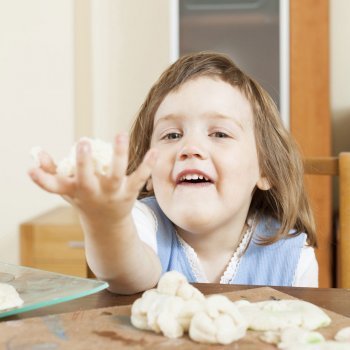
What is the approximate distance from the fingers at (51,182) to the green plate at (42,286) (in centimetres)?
15

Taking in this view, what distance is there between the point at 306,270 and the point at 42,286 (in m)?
0.56

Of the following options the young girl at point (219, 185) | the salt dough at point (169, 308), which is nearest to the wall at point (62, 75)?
the young girl at point (219, 185)

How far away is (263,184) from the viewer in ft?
4.18

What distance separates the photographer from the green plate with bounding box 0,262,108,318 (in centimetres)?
78

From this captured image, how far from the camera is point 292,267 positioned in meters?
1.24

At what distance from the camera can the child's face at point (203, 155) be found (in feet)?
3.57

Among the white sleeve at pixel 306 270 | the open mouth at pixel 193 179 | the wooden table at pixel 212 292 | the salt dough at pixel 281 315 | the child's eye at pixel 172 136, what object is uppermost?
the child's eye at pixel 172 136

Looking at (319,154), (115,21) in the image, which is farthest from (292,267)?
(115,21)

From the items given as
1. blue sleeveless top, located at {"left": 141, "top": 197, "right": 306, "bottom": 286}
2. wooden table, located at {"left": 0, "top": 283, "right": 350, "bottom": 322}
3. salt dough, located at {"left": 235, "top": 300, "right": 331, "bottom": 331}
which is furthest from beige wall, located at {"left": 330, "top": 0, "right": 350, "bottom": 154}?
salt dough, located at {"left": 235, "top": 300, "right": 331, "bottom": 331}

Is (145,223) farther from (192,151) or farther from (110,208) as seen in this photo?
(110,208)

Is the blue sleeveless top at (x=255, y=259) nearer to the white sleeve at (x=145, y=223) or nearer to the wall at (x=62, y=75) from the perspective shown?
the white sleeve at (x=145, y=223)

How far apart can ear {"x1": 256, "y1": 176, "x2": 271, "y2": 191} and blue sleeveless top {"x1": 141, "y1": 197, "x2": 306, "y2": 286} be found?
0.09 m

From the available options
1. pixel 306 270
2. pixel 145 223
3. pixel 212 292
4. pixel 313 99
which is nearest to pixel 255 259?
pixel 306 270

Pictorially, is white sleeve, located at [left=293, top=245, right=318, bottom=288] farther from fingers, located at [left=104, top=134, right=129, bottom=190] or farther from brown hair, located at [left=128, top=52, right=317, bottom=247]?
fingers, located at [left=104, top=134, right=129, bottom=190]
